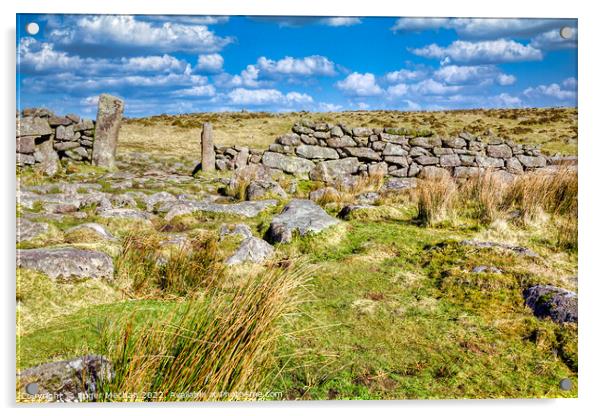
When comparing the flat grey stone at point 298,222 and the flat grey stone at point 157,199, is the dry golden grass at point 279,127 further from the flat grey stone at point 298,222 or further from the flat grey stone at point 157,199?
the flat grey stone at point 298,222

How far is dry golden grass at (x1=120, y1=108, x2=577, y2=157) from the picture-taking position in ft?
43.7

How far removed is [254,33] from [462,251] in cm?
271

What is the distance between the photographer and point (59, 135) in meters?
10.5

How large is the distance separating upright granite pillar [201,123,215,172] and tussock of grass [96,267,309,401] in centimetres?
793

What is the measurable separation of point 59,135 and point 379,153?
606 cm

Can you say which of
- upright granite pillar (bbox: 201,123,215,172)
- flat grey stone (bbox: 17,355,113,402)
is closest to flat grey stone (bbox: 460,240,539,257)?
flat grey stone (bbox: 17,355,113,402)

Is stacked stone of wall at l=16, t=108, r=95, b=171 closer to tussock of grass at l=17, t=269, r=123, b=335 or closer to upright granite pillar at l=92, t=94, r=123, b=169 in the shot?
upright granite pillar at l=92, t=94, r=123, b=169

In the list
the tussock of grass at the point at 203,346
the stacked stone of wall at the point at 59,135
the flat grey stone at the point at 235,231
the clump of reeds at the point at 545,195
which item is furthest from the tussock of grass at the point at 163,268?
the stacked stone of wall at the point at 59,135

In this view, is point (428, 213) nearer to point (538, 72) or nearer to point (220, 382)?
point (538, 72)

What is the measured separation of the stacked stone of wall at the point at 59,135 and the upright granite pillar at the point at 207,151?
6.92 feet

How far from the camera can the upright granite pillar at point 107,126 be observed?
1035 cm

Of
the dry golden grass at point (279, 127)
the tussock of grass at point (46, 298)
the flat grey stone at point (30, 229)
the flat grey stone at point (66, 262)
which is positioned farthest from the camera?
the dry golden grass at point (279, 127)

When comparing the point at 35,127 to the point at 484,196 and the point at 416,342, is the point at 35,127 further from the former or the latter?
the point at 416,342
